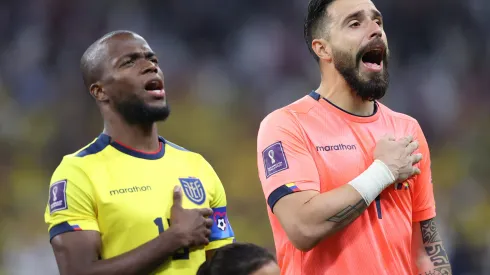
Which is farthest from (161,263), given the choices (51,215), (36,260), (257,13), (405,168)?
(257,13)

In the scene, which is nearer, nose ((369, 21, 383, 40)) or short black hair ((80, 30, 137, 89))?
nose ((369, 21, 383, 40))

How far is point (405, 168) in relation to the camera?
3336mm

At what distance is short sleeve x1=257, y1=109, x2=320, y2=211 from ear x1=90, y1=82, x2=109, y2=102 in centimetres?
80

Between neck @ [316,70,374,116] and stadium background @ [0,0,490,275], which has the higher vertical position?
stadium background @ [0,0,490,275]

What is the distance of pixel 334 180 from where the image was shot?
335cm

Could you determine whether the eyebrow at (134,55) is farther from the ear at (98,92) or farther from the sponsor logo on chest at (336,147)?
the sponsor logo on chest at (336,147)

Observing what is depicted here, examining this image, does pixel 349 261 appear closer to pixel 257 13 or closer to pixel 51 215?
pixel 51 215

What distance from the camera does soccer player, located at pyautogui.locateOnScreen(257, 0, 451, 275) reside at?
322 centimetres

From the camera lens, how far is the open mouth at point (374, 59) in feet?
11.9

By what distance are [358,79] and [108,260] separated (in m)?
1.31

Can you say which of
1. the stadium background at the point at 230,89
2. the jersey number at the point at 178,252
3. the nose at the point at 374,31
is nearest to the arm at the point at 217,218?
the jersey number at the point at 178,252

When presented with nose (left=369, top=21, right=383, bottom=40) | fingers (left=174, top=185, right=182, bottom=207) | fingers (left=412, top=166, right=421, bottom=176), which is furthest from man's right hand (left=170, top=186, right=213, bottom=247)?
nose (left=369, top=21, right=383, bottom=40)

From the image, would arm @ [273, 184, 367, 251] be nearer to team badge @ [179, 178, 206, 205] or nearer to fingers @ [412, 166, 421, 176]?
fingers @ [412, 166, 421, 176]

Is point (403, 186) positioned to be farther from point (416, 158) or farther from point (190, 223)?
point (190, 223)
